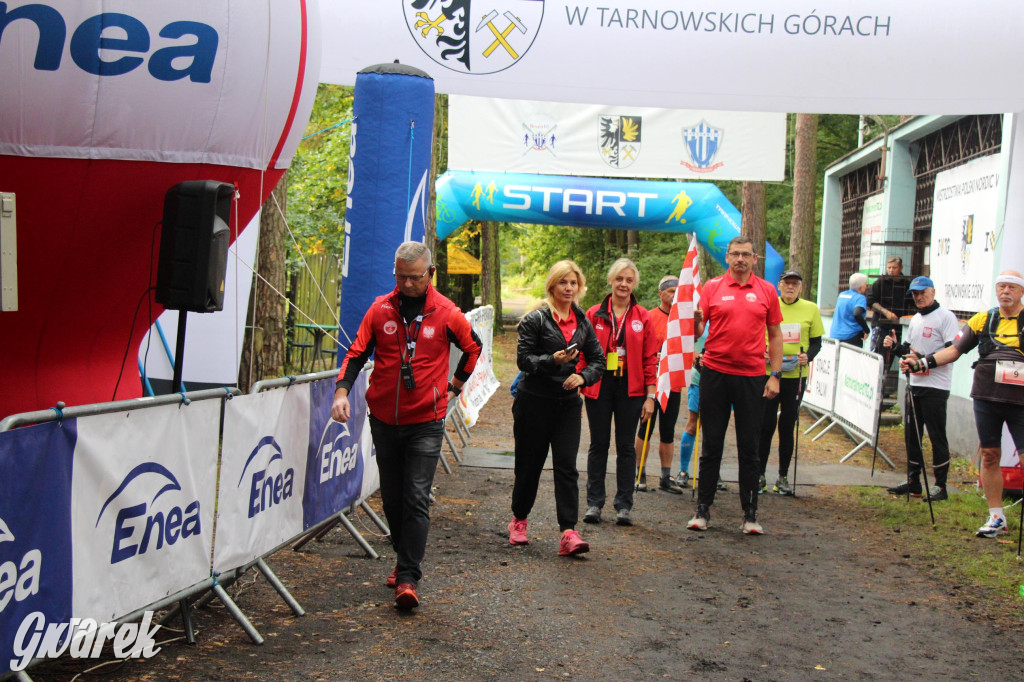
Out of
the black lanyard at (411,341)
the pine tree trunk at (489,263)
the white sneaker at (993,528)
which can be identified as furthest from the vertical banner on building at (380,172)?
the pine tree trunk at (489,263)

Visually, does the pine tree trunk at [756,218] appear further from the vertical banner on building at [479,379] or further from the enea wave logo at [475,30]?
the enea wave logo at [475,30]

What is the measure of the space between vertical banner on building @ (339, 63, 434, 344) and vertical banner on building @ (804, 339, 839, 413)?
7.45 m

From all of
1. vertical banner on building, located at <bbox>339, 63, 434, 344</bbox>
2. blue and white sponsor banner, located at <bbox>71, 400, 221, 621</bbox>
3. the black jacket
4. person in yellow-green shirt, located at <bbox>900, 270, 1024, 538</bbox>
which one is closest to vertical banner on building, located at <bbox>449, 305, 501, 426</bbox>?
vertical banner on building, located at <bbox>339, 63, 434, 344</bbox>

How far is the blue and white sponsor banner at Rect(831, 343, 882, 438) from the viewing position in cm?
1143

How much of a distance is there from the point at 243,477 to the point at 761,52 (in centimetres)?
538

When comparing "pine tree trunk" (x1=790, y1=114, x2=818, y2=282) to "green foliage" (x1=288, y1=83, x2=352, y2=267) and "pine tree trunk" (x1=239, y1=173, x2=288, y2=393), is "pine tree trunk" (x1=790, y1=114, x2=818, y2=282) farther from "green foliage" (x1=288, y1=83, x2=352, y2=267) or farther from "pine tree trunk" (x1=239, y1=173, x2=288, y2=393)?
"pine tree trunk" (x1=239, y1=173, x2=288, y2=393)

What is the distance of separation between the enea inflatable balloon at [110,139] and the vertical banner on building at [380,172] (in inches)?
28.4

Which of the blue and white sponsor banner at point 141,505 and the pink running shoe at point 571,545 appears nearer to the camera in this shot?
the blue and white sponsor banner at point 141,505

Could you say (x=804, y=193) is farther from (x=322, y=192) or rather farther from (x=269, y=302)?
(x=322, y=192)

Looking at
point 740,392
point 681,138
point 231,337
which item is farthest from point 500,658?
point 681,138

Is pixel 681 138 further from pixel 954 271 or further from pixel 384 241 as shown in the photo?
pixel 384 241

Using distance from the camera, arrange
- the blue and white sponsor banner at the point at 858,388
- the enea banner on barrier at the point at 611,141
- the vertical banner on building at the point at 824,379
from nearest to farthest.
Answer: the blue and white sponsor banner at the point at 858,388 < the vertical banner on building at the point at 824,379 < the enea banner on barrier at the point at 611,141

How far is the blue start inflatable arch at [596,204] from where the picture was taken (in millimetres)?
16578

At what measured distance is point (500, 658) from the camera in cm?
475
